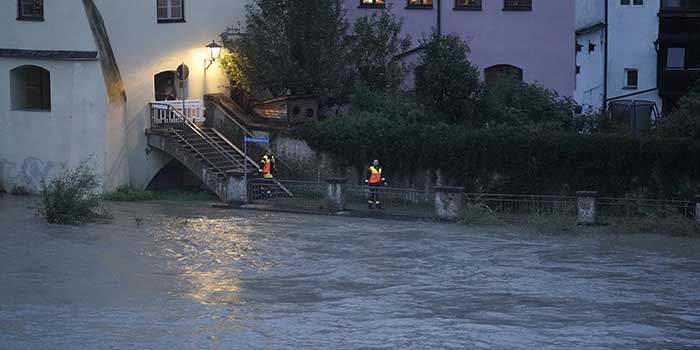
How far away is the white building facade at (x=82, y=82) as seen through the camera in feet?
113

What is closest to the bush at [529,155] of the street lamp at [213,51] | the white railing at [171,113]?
the white railing at [171,113]

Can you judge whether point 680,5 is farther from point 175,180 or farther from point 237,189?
point 175,180

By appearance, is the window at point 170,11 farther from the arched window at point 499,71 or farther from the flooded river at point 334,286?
the arched window at point 499,71

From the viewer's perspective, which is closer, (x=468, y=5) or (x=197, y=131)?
(x=197, y=131)

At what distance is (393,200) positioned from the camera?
31594 mm

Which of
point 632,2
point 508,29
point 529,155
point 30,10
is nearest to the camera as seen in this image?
point 529,155

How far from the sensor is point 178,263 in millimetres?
23188

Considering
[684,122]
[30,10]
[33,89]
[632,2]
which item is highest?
[632,2]

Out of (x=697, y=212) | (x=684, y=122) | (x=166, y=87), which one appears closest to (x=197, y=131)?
(x=166, y=87)

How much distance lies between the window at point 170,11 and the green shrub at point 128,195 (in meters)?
6.03

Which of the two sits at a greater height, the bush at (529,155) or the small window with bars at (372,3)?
the small window with bars at (372,3)

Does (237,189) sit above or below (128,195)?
above

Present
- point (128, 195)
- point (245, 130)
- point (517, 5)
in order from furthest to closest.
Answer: point (517, 5), point (245, 130), point (128, 195)

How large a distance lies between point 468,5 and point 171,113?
11.4 metres
